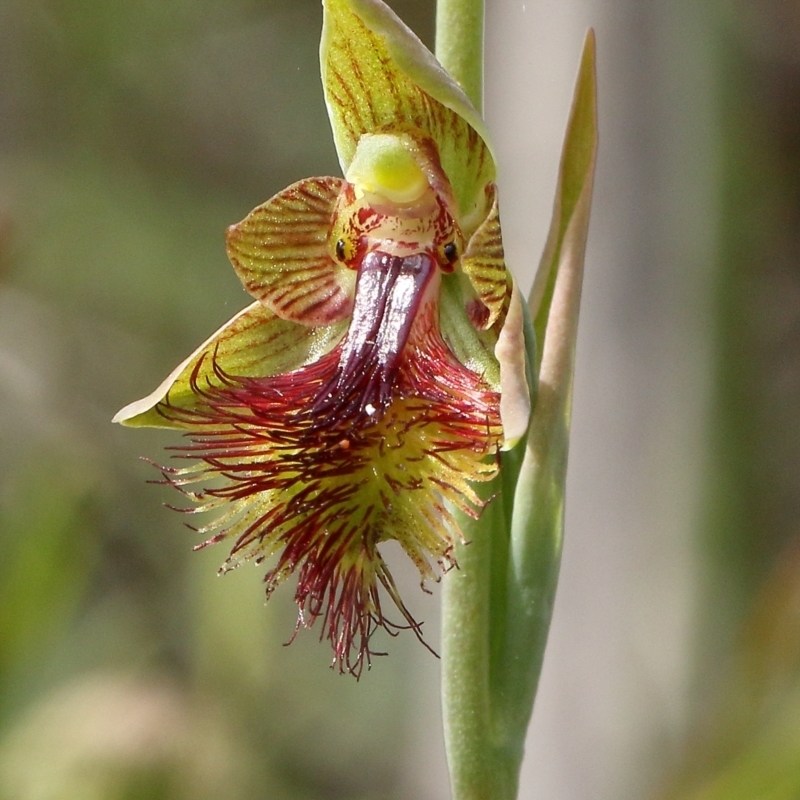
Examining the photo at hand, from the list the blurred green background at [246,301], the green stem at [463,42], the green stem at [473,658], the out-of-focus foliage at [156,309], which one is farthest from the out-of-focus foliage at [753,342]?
the green stem at [463,42]

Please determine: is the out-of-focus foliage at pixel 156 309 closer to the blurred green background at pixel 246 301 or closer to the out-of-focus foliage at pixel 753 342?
the blurred green background at pixel 246 301

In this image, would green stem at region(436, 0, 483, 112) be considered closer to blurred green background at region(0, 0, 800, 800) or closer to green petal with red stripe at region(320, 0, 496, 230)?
green petal with red stripe at region(320, 0, 496, 230)

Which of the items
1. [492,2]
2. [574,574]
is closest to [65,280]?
[492,2]

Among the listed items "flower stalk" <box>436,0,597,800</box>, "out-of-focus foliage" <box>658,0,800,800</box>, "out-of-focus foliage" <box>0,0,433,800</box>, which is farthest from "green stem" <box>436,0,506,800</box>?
"out-of-focus foliage" <box>658,0,800,800</box>

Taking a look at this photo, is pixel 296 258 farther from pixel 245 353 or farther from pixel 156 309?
pixel 156 309

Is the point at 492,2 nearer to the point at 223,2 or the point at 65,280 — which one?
the point at 223,2

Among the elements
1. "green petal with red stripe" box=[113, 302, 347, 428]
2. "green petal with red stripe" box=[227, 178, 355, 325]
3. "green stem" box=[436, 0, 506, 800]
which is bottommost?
"green stem" box=[436, 0, 506, 800]
